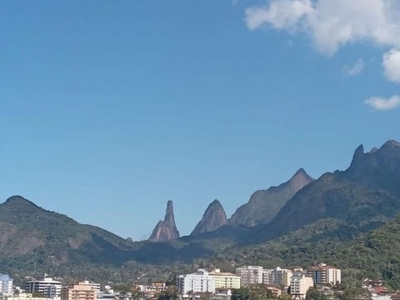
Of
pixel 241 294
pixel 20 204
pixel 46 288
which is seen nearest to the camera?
pixel 241 294

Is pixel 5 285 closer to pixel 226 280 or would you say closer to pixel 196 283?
pixel 196 283

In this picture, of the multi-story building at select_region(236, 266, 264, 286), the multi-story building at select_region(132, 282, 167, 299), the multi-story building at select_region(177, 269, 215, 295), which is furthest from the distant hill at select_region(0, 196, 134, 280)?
the multi-story building at select_region(177, 269, 215, 295)

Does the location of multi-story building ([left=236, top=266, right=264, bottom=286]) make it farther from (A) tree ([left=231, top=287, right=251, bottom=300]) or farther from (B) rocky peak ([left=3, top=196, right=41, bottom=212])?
(B) rocky peak ([left=3, top=196, right=41, bottom=212])

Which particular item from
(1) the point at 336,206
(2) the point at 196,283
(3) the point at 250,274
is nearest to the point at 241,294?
(2) the point at 196,283

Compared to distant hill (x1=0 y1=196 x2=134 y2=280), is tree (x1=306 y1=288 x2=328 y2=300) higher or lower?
lower

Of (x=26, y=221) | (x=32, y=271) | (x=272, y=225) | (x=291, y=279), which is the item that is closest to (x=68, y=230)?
(x=26, y=221)
